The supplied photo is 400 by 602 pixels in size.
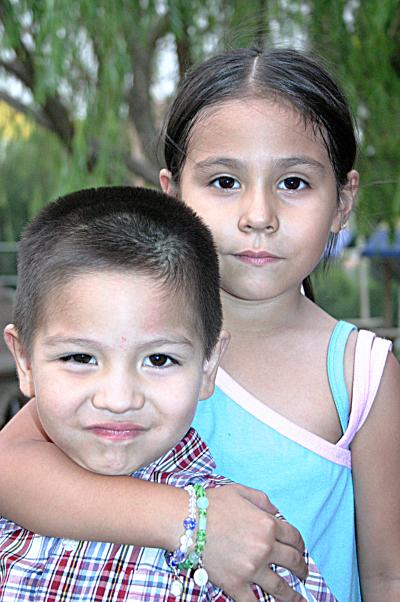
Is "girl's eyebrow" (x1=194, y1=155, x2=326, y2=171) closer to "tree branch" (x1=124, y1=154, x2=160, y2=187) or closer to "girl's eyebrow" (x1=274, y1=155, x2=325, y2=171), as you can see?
"girl's eyebrow" (x1=274, y1=155, x2=325, y2=171)

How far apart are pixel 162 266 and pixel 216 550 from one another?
33 cm

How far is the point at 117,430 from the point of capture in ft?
3.51

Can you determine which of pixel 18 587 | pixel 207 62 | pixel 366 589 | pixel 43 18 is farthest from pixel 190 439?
pixel 43 18

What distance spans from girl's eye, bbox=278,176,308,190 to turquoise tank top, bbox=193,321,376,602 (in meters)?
0.23

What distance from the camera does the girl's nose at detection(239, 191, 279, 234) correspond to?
1.28 meters

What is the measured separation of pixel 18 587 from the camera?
1080mm

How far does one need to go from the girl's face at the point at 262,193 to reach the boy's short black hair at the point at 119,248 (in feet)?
0.36

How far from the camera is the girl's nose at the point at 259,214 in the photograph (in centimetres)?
128

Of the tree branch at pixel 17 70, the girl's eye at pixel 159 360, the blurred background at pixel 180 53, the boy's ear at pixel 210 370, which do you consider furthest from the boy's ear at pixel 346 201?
the tree branch at pixel 17 70

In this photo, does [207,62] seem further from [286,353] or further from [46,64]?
[46,64]

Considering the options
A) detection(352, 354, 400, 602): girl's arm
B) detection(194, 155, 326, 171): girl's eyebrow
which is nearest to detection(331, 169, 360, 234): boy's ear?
detection(194, 155, 326, 171): girl's eyebrow

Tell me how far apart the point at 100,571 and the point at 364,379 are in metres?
0.48

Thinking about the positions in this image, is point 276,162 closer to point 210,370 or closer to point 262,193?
point 262,193

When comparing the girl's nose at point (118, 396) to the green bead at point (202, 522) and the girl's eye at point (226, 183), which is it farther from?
the girl's eye at point (226, 183)
